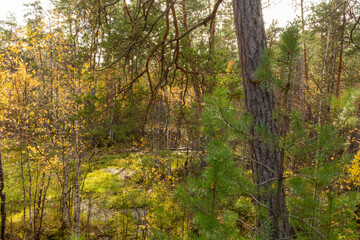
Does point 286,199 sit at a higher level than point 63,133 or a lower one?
lower

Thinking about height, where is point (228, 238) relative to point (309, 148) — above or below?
below

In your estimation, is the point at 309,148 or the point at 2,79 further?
the point at 2,79

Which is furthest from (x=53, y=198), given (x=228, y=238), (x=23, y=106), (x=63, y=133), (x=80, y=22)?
(x=228, y=238)

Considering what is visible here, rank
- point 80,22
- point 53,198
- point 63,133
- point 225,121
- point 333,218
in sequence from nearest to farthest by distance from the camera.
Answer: point 225,121, point 333,218, point 80,22, point 63,133, point 53,198

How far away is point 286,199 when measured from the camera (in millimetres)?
1245

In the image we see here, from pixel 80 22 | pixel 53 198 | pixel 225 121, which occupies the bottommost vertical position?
pixel 53 198

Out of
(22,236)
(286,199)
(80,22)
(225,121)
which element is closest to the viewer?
(225,121)

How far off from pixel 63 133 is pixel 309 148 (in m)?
5.10

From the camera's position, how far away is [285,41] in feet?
2.87

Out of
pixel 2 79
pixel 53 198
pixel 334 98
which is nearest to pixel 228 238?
pixel 334 98

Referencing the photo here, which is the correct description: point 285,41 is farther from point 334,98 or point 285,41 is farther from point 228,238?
point 228,238

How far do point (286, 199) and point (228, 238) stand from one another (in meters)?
0.52

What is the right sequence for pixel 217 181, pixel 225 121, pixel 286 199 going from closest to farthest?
pixel 217 181, pixel 225 121, pixel 286 199

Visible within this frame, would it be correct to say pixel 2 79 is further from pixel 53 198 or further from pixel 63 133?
pixel 53 198
